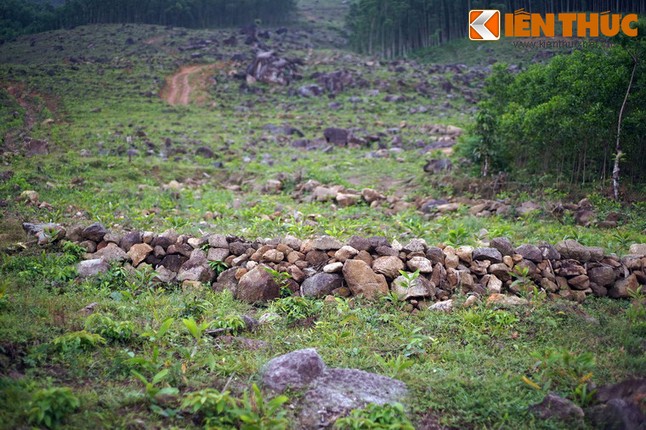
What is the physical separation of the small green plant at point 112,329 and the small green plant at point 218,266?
199 cm

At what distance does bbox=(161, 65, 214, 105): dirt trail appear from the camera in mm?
34375

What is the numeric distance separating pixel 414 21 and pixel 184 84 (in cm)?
3162

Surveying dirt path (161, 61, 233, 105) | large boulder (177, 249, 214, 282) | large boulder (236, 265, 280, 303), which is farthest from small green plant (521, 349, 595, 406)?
dirt path (161, 61, 233, 105)

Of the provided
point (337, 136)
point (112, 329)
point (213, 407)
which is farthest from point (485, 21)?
point (213, 407)

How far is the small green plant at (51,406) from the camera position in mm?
3282

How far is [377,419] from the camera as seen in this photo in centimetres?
373

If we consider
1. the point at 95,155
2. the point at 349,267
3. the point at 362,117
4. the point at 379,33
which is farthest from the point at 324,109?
the point at 379,33

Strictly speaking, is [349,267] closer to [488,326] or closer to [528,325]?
[488,326]

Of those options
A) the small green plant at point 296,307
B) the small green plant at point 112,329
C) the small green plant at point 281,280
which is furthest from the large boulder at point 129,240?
the small green plant at point 296,307

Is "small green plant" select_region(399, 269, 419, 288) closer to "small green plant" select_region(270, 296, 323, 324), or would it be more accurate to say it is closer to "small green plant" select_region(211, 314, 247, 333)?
"small green plant" select_region(270, 296, 323, 324)

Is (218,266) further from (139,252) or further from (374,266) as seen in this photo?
(374,266)

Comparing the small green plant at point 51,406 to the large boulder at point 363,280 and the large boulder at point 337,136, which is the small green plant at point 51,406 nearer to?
the large boulder at point 363,280

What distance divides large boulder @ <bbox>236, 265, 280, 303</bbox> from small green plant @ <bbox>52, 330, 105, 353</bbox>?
200cm

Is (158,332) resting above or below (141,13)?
below
